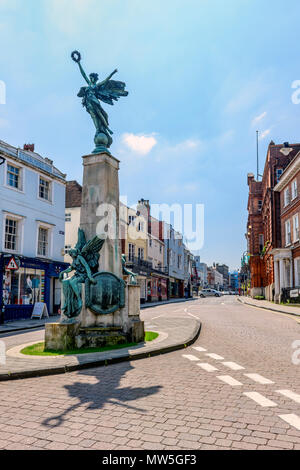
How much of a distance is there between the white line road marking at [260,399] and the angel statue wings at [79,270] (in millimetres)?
4877

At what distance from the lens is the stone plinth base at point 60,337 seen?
333 inches

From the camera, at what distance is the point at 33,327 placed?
1684 centimetres

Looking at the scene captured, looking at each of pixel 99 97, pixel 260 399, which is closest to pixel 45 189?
pixel 99 97

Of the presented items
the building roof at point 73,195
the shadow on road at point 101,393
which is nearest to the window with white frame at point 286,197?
the building roof at point 73,195

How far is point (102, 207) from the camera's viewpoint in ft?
32.5

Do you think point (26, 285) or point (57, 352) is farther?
point (26, 285)

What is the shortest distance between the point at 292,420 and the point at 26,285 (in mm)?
19777

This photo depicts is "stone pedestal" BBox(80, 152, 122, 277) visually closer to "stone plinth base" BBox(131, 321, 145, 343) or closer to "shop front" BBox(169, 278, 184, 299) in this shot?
"stone plinth base" BBox(131, 321, 145, 343)

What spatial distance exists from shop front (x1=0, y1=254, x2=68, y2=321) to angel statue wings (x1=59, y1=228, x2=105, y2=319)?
8.91 meters

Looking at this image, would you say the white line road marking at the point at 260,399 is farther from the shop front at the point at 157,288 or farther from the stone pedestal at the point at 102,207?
the shop front at the point at 157,288

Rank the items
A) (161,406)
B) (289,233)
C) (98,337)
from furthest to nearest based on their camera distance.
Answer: (289,233)
(98,337)
(161,406)

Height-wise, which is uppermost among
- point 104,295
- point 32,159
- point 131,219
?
point 32,159

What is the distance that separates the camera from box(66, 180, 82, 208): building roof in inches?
1249

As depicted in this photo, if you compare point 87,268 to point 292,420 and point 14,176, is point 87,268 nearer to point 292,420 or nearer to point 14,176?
point 292,420
